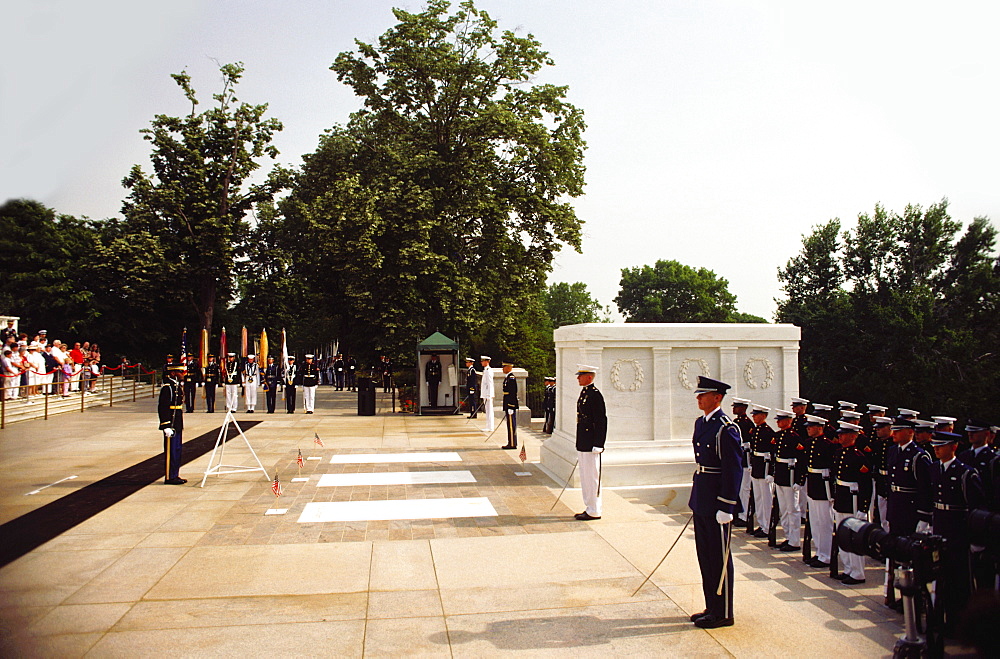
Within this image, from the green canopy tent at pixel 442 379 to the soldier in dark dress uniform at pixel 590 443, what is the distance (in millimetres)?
14029

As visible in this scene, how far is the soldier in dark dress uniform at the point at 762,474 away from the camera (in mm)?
8562

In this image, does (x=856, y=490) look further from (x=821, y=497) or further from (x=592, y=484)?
(x=592, y=484)

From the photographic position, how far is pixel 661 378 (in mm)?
11594

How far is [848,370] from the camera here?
1727 inches

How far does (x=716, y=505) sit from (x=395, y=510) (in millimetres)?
4970

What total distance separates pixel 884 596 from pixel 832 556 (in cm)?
70

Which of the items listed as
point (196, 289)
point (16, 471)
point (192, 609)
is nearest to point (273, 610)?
point (192, 609)

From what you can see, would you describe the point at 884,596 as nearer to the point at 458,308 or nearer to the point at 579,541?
the point at 579,541

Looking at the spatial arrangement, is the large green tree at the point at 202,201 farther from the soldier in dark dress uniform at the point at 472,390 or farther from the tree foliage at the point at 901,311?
the tree foliage at the point at 901,311

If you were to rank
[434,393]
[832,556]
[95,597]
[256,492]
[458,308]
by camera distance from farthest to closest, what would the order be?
[458,308] < [434,393] < [256,492] < [832,556] < [95,597]

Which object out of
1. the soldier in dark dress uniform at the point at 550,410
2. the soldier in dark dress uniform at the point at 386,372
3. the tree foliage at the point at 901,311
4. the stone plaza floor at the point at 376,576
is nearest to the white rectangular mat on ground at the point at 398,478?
the stone plaza floor at the point at 376,576

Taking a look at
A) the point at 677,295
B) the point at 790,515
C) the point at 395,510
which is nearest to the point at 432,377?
the point at 395,510

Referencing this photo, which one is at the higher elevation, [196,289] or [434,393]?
[196,289]

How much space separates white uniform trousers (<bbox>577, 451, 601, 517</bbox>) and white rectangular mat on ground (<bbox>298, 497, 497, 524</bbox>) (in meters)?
1.22
